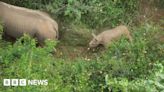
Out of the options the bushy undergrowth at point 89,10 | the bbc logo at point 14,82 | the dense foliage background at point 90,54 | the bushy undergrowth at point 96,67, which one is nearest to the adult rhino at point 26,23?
the dense foliage background at point 90,54

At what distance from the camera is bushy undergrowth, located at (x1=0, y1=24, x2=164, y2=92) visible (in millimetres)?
6074

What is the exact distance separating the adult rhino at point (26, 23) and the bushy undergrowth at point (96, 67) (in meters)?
0.61

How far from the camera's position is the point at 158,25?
30.2 feet

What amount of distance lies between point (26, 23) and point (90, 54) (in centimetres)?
123

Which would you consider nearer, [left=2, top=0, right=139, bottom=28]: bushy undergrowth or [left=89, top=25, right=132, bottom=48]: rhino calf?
[left=89, top=25, right=132, bottom=48]: rhino calf

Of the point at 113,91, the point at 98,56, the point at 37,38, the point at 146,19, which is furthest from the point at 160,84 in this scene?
the point at 146,19

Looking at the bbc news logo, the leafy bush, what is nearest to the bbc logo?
the bbc news logo

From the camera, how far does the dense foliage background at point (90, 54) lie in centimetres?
625

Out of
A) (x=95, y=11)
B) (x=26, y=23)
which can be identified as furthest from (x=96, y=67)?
(x=95, y=11)

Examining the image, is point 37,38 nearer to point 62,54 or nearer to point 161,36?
point 62,54

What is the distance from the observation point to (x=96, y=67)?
738 centimetres

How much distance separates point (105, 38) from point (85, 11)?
2.36ft

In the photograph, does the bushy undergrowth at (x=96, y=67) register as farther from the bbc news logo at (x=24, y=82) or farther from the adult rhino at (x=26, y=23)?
the adult rhino at (x=26, y=23)

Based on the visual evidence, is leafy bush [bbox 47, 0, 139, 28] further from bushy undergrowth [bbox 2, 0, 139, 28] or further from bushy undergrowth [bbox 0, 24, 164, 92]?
bushy undergrowth [bbox 0, 24, 164, 92]
